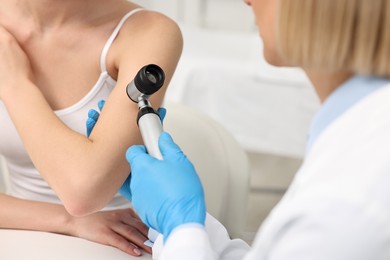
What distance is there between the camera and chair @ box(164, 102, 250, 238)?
4.72ft

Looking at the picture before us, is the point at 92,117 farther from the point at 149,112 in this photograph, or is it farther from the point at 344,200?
the point at 344,200

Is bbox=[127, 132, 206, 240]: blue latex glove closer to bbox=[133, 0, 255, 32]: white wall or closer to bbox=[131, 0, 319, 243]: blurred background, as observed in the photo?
bbox=[131, 0, 319, 243]: blurred background

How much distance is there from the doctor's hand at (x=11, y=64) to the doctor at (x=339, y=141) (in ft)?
1.96

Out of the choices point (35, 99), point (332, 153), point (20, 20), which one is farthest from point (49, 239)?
point (332, 153)

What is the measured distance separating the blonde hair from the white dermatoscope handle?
1.12ft

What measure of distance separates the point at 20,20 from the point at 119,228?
52 centimetres

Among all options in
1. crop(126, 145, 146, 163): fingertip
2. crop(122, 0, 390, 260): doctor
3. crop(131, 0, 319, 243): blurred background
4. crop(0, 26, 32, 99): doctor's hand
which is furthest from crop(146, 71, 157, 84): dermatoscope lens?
crop(131, 0, 319, 243): blurred background

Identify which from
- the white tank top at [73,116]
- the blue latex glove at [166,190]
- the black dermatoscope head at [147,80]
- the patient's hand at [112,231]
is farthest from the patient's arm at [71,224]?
the black dermatoscope head at [147,80]

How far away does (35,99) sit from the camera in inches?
46.5

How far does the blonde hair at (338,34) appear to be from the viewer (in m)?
0.64

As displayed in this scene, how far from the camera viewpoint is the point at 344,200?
60 cm

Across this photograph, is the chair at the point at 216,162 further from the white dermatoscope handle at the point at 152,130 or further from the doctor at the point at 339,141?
the doctor at the point at 339,141

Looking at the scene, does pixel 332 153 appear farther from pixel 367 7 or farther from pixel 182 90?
pixel 182 90

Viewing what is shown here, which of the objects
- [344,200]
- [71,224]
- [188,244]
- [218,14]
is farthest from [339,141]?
[218,14]
